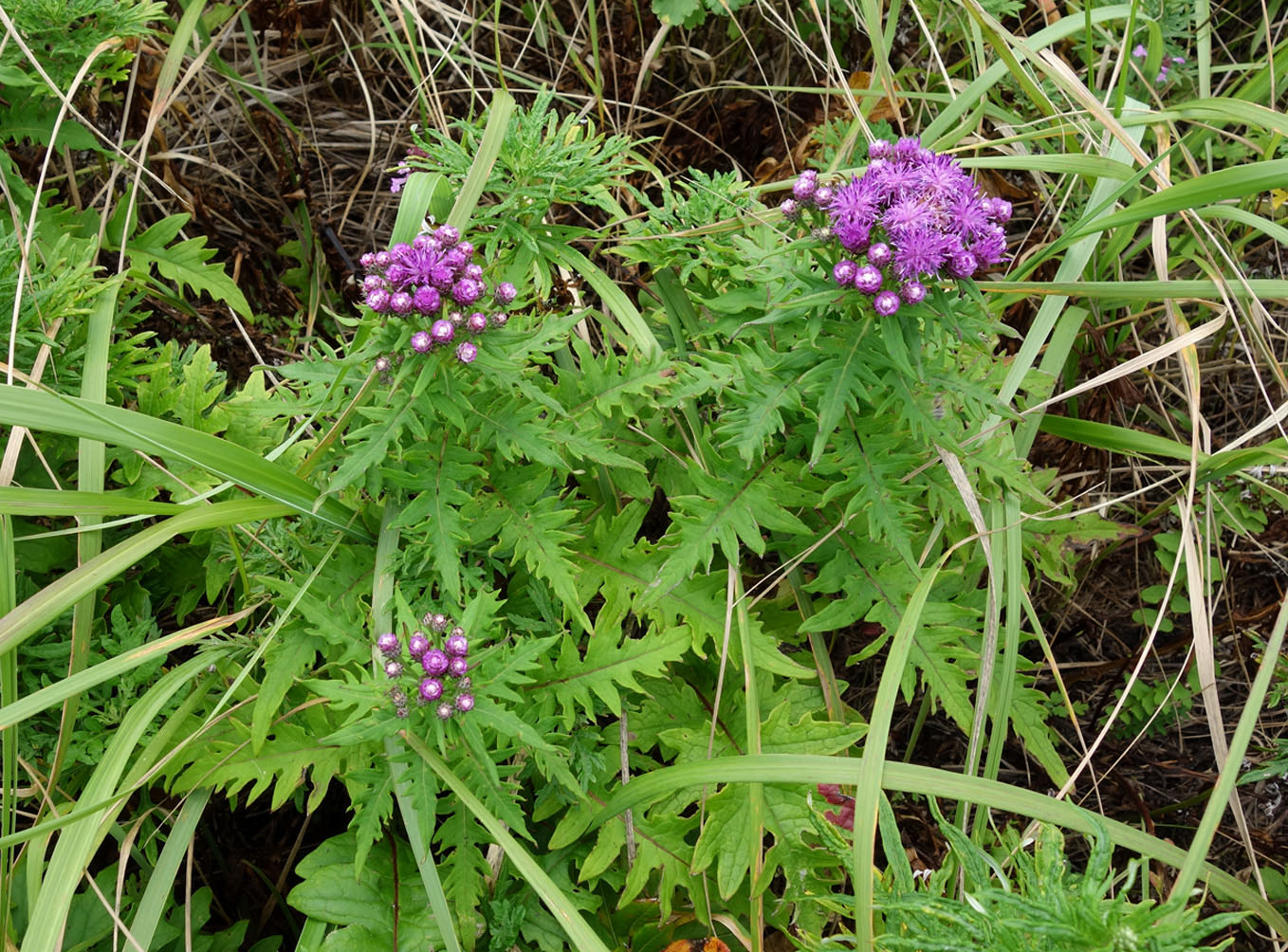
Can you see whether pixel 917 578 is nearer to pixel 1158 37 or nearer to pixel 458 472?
pixel 458 472

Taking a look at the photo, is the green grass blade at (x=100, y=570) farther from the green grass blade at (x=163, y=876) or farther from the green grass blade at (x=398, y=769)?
the green grass blade at (x=163, y=876)

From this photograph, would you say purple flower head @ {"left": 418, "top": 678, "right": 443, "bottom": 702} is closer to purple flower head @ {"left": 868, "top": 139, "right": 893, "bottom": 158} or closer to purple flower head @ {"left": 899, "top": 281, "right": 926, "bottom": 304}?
purple flower head @ {"left": 899, "top": 281, "right": 926, "bottom": 304}

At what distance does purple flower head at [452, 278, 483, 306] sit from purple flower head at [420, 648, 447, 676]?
88 centimetres

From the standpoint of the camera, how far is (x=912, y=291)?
229cm

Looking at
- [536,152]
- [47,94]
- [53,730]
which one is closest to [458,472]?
[536,152]

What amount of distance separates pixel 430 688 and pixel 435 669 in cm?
5

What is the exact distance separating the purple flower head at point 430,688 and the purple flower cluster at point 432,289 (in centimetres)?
80

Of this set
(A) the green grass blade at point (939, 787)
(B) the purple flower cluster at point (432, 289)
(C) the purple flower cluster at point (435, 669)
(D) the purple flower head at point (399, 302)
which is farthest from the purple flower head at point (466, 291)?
(A) the green grass blade at point (939, 787)

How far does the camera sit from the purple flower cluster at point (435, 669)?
225cm

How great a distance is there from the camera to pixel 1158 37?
11.7 ft

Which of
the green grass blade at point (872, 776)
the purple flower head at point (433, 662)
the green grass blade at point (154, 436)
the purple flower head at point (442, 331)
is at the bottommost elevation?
the green grass blade at point (872, 776)

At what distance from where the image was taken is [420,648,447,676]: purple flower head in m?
2.25

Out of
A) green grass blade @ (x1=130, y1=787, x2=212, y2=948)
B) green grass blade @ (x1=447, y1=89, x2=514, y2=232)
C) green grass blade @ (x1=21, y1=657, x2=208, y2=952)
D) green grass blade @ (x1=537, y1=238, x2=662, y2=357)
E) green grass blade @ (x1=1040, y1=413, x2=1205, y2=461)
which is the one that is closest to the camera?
green grass blade @ (x1=21, y1=657, x2=208, y2=952)

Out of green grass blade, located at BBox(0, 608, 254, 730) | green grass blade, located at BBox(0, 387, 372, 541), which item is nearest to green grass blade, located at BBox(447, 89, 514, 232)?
green grass blade, located at BBox(0, 387, 372, 541)
